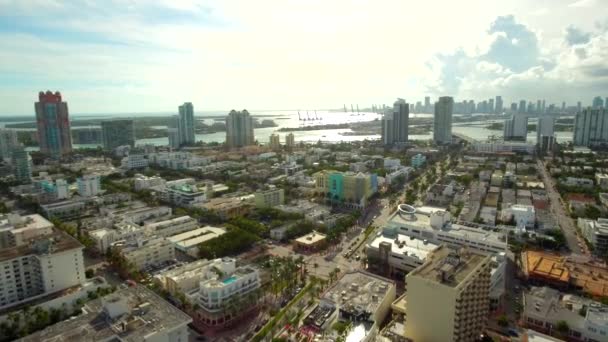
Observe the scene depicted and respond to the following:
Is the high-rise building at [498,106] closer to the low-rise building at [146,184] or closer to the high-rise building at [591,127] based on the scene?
the high-rise building at [591,127]

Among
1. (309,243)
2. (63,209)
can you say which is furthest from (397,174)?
(63,209)

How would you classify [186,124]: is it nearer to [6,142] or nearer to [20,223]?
[6,142]

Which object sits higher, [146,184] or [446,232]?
[446,232]

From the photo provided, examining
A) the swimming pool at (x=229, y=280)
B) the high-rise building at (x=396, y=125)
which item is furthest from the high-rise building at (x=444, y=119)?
the swimming pool at (x=229, y=280)

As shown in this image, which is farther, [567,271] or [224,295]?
[567,271]

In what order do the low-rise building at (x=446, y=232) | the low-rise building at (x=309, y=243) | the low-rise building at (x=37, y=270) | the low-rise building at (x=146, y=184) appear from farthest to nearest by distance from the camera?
the low-rise building at (x=146, y=184) → the low-rise building at (x=309, y=243) → the low-rise building at (x=446, y=232) → the low-rise building at (x=37, y=270)

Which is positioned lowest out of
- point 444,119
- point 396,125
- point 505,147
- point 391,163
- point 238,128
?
point 391,163

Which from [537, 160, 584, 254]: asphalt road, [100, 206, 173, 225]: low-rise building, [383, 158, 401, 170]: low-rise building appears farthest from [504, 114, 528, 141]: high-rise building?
[100, 206, 173, 225]: low-rise building
